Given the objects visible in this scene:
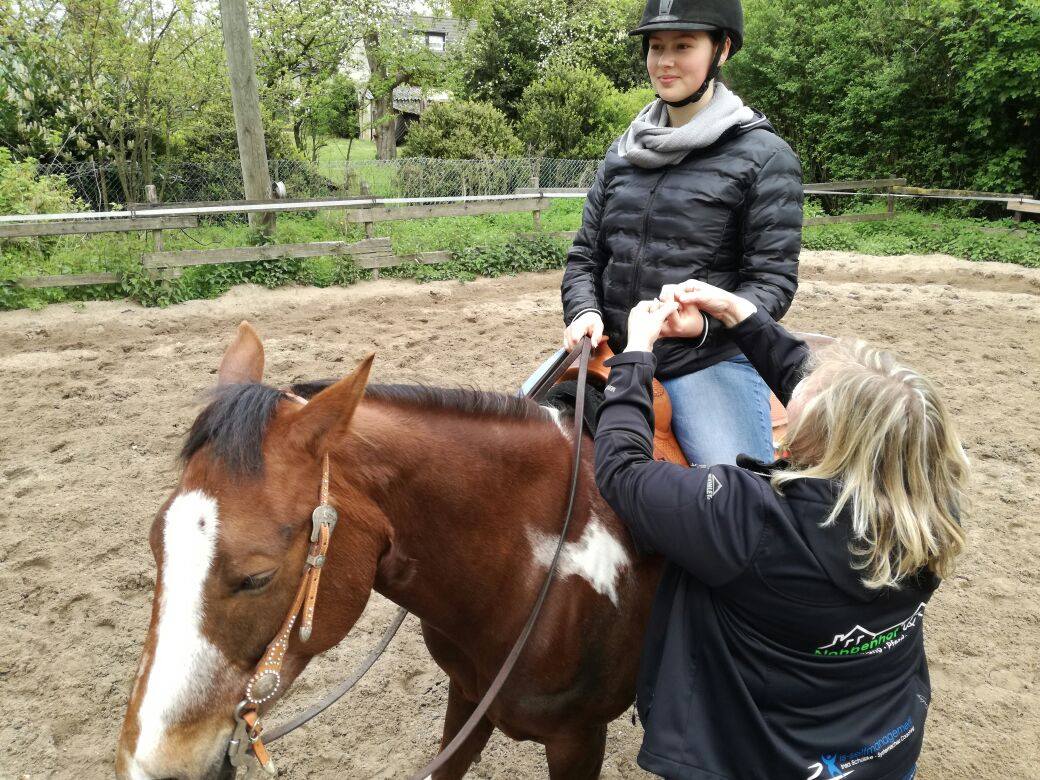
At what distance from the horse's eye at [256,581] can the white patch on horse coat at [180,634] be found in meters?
0.07

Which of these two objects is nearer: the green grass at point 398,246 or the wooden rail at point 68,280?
the wooden rail at point 68,280

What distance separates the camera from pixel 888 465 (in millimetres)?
1519

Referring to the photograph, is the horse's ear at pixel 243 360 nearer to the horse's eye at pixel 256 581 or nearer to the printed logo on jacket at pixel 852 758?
the horse's eye at pixel 256 581

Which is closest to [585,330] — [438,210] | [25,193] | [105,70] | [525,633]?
[525,633]

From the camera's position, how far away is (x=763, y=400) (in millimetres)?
2447

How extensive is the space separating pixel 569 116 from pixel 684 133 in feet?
54.4

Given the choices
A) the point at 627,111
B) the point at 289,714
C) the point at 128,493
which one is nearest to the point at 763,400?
the point at 289,714

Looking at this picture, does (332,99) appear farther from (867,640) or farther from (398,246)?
(867,640)

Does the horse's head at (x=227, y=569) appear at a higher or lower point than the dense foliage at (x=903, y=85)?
lower

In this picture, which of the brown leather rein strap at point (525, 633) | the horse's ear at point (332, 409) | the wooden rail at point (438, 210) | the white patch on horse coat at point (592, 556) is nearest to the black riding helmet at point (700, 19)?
the brown leather rein strap at point (525, 633)

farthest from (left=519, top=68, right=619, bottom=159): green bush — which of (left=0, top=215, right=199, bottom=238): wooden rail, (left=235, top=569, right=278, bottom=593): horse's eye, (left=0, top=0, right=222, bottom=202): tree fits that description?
(left=235, top=569, right=278, bottom=593): horse's eye

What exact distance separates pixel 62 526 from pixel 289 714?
2156 millimetres

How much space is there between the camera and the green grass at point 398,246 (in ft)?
28.1

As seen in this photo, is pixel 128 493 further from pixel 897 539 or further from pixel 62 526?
pixel 897 539
